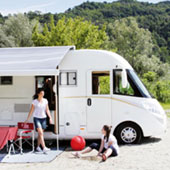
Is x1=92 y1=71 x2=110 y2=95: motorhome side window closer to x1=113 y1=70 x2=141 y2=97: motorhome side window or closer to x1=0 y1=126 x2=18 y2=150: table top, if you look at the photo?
x1=113 y1=70 x2=141 y2=97: motorhome side window

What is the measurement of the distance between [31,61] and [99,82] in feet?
6.60

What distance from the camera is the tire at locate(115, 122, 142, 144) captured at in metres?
8.59

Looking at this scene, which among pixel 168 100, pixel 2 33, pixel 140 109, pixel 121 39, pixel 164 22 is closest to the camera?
pixel 140 109

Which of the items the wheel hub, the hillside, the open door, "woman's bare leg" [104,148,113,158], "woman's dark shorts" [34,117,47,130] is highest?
the hillside

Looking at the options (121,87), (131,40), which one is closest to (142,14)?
(131,40)

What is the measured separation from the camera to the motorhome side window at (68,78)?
8664mm

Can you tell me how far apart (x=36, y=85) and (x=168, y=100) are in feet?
56.5

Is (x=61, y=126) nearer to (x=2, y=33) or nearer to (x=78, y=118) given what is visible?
(x=78, y=118)

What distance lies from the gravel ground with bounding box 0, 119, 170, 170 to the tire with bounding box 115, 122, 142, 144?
298 millimetres

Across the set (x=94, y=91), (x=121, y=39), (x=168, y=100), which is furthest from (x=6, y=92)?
(x=121, y=39)

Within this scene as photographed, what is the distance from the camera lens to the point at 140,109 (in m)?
8.54

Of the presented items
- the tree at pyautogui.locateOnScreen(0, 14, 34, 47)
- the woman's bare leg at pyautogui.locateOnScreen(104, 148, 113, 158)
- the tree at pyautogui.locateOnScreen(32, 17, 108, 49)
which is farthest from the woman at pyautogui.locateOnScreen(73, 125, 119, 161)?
the tree at pyautogui.locateOnScreen(0, 14, 34, 47)

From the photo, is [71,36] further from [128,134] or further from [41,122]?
[41,122]

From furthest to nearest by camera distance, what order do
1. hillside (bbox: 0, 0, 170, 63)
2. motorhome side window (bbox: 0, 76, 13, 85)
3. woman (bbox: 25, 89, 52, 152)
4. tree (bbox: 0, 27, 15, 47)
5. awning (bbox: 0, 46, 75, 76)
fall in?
1. hillside (bbox: 0, 0, 170, 63)
2. tree (bbox: 0, 27, 15, 47)
3. motorhome side window (bbox: 0, 76, 13, 85)
4. woman (bbox: 25, 89, 52, 152)
5. awning (bbox: 0, 46, 75, 76)
